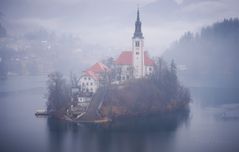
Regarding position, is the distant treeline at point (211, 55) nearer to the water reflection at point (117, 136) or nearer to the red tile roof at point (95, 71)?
the red tile roof at point (95, 71)

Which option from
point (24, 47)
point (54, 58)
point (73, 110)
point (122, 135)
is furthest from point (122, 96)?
point (24, 47)

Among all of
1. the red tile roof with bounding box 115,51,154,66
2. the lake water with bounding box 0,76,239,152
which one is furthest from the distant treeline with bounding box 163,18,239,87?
the lake water with bounding box 0,76,239,152

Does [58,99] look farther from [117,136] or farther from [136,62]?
[117,136]

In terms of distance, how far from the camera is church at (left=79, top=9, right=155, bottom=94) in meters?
17.6

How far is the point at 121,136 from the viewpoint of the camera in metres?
12.2

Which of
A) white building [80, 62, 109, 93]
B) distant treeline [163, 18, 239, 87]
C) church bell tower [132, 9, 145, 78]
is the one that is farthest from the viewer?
distant treeline [163, 18, 239, 87]

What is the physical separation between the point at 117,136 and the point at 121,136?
0.14 metres

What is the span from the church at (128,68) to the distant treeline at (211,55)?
32.1ft

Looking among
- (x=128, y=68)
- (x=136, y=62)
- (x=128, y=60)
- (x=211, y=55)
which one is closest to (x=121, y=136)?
(x=128, y=68)

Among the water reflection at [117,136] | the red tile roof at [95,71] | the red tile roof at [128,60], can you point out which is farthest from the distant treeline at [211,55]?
the water reflection at [117,136]

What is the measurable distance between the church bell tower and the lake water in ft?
11.9

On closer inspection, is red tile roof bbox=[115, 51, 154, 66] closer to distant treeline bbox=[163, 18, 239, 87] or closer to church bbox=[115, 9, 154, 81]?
church bbox=[115, 9, 154, 81]

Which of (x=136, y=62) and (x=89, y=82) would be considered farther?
(x=136, y=62)

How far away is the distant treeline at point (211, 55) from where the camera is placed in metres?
30.3
